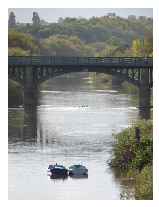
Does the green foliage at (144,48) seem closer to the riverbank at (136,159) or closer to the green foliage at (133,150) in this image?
the green foliage at (133,150)

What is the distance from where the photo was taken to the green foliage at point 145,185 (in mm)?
16547

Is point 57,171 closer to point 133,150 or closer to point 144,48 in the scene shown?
point 133,150

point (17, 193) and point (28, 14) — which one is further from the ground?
point (28, 14)

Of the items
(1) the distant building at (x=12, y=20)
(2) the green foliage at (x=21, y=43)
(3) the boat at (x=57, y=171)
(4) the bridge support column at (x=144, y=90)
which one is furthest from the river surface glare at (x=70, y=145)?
(1) the distant building at (x=12, y=20)

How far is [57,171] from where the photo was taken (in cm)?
2111

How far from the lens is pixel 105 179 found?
801 inches

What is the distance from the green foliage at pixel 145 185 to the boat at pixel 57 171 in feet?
10.5

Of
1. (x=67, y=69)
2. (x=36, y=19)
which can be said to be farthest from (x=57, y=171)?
(x=36, y=19)

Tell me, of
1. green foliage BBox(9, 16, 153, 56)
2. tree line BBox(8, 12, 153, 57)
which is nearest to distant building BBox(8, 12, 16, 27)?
tree line BBox(8, 12, 153, 57)

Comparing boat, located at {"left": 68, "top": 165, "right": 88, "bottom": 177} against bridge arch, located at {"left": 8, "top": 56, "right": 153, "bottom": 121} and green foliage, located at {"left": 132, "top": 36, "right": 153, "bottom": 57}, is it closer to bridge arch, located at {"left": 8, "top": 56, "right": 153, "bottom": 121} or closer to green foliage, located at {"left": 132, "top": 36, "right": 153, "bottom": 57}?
bridge arch, located at {"left": 8, "top": 56, "right": 153, "bottom": 121}

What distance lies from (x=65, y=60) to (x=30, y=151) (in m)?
12.4

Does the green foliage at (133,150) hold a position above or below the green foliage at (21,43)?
below
